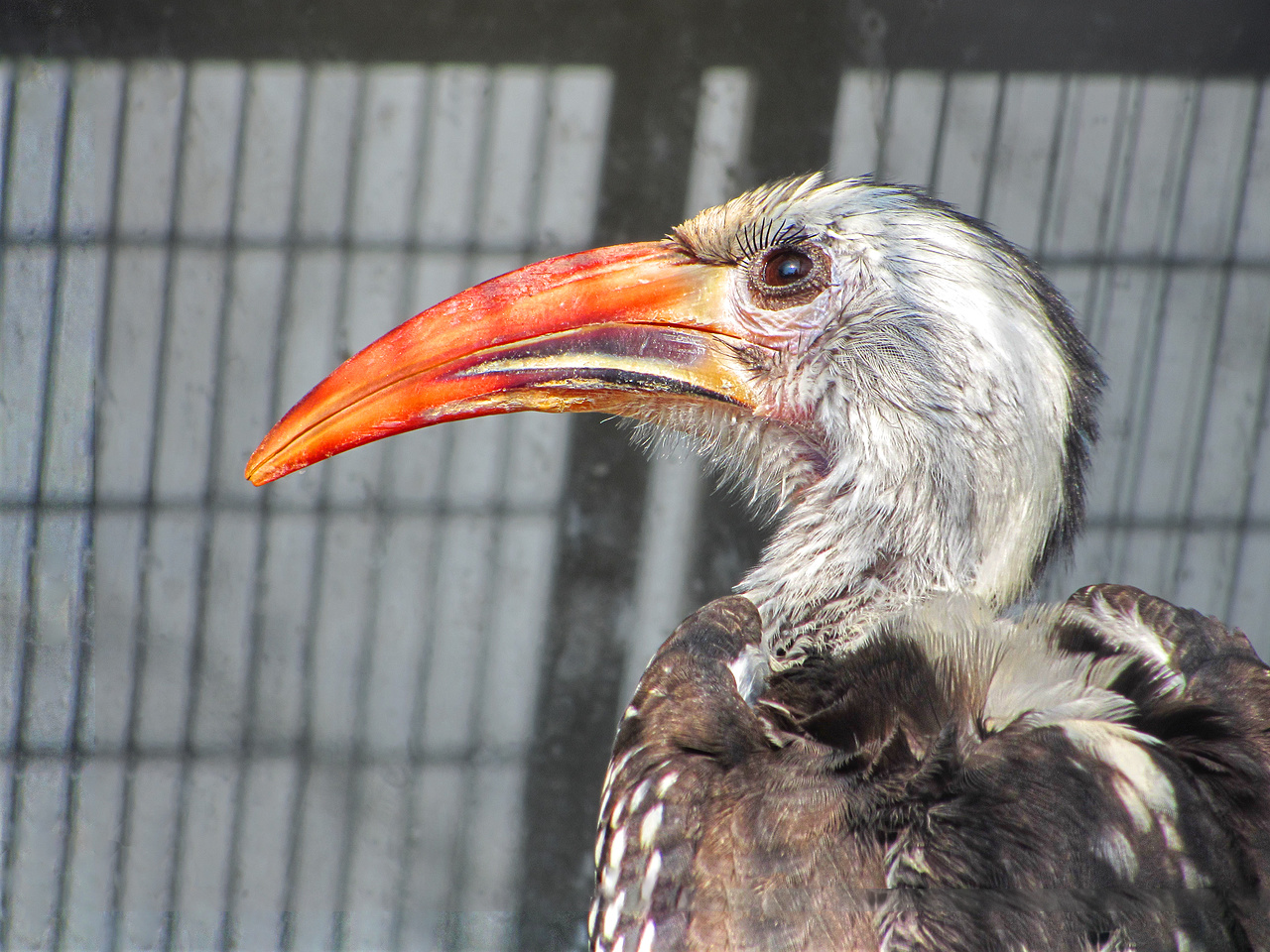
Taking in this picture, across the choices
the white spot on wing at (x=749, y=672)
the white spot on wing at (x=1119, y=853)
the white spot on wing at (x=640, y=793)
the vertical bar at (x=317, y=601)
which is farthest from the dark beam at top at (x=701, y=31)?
the white spot on wing at (x=1119, y=853)

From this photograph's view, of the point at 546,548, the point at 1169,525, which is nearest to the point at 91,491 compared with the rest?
the point at 546,548

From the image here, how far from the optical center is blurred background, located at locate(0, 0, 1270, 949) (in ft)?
7.95

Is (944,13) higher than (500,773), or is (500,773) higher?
(944,13)

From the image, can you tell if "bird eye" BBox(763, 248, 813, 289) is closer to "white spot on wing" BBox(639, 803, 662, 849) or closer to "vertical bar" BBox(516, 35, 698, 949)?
"white spot on wing" BBox(639, 803, 662, 849)

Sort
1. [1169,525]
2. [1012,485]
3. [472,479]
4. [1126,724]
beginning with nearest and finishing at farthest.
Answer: [1126,724] < [1012,485] < [472,479] < [1169,525]

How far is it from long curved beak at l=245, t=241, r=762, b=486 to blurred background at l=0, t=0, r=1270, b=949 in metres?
1.15

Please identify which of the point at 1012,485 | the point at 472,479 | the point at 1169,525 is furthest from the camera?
the point at 1169,525

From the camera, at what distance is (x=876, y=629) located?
1.24 metres

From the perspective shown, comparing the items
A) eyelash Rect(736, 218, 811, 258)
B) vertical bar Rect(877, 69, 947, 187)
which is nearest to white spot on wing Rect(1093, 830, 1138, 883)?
eyelash Rect(736, 218, 811, 258)

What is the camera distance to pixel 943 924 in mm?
885

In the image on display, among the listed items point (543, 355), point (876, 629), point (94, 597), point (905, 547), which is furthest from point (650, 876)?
point (94, 597)

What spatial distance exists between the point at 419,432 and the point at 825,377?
143cm

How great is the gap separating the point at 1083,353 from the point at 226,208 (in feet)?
6.43

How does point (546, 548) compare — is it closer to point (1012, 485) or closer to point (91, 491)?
point (91, 491)
